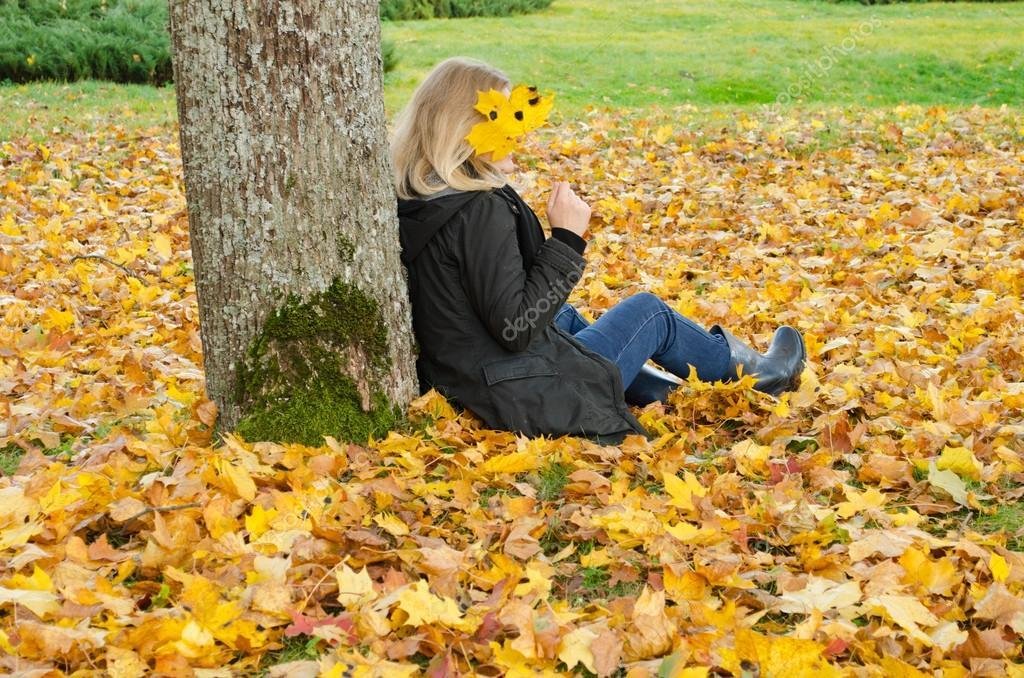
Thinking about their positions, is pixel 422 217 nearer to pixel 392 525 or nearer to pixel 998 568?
pixel 392 525

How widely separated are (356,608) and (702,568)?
0.78 meters

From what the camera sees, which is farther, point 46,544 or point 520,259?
point 520,259

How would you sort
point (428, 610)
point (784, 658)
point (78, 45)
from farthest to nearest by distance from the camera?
point (78, 45), point (428, 610), point (784, 658)

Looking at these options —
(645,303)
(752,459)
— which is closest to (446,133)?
(645,303)

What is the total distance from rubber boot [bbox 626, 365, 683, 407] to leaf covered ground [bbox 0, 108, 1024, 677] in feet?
0.18

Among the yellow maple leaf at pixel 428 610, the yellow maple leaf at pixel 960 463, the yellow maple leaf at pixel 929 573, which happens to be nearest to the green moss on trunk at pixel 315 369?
the yellow maple leaf at pixel 428 610

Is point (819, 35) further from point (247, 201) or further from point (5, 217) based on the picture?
point (247, 201)

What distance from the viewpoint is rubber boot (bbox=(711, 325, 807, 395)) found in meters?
3.33

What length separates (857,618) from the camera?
207 cm

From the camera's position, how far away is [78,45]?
39.3ft

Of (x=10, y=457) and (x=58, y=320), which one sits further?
(x=58, y=320)

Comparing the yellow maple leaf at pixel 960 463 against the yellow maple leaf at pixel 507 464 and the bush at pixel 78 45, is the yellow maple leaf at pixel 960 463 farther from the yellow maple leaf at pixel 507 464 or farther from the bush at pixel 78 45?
the bush at pixel 78 45

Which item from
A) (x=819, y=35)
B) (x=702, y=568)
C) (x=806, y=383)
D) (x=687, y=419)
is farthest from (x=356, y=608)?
(x=819, y=35)

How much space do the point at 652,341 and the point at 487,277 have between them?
76 centimetres
